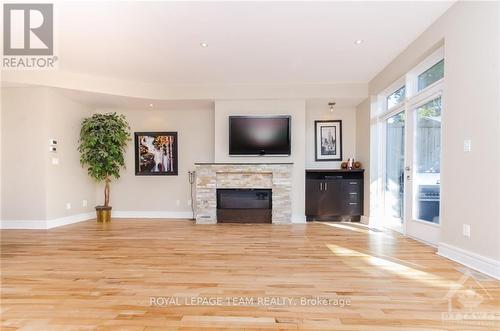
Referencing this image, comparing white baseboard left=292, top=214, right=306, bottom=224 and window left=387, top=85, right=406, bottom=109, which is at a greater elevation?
window left=387, top=85, right=406, bottom=109

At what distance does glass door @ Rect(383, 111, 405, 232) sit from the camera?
14.3ft

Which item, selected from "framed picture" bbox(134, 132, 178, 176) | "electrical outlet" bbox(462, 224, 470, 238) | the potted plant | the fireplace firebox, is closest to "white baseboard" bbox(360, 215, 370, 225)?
the fireplace firebox

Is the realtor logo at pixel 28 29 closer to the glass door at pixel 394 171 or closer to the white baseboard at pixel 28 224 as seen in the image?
the white baseboard at pixel 28 224

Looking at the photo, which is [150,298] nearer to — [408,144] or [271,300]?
[271,300]

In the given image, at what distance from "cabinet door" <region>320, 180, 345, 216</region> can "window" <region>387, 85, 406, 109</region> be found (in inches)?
68.5

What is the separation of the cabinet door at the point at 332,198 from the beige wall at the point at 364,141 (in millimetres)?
481

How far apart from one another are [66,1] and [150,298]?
307cm

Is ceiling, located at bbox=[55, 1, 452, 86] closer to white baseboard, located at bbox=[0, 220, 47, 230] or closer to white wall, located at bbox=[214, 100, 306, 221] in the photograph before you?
white wall, located at bbox=[214, 100, 306, 221]

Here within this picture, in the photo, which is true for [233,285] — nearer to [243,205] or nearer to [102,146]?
[243,205]

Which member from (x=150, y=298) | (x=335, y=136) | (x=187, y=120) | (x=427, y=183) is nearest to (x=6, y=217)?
(x=187, y=120)

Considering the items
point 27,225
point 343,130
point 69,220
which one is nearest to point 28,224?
point 27,225

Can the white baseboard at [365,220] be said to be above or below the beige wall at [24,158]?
below

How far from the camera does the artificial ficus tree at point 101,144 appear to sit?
5.19 metres

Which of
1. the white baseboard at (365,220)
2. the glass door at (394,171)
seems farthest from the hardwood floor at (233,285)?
the white baseboard at (365,220)
